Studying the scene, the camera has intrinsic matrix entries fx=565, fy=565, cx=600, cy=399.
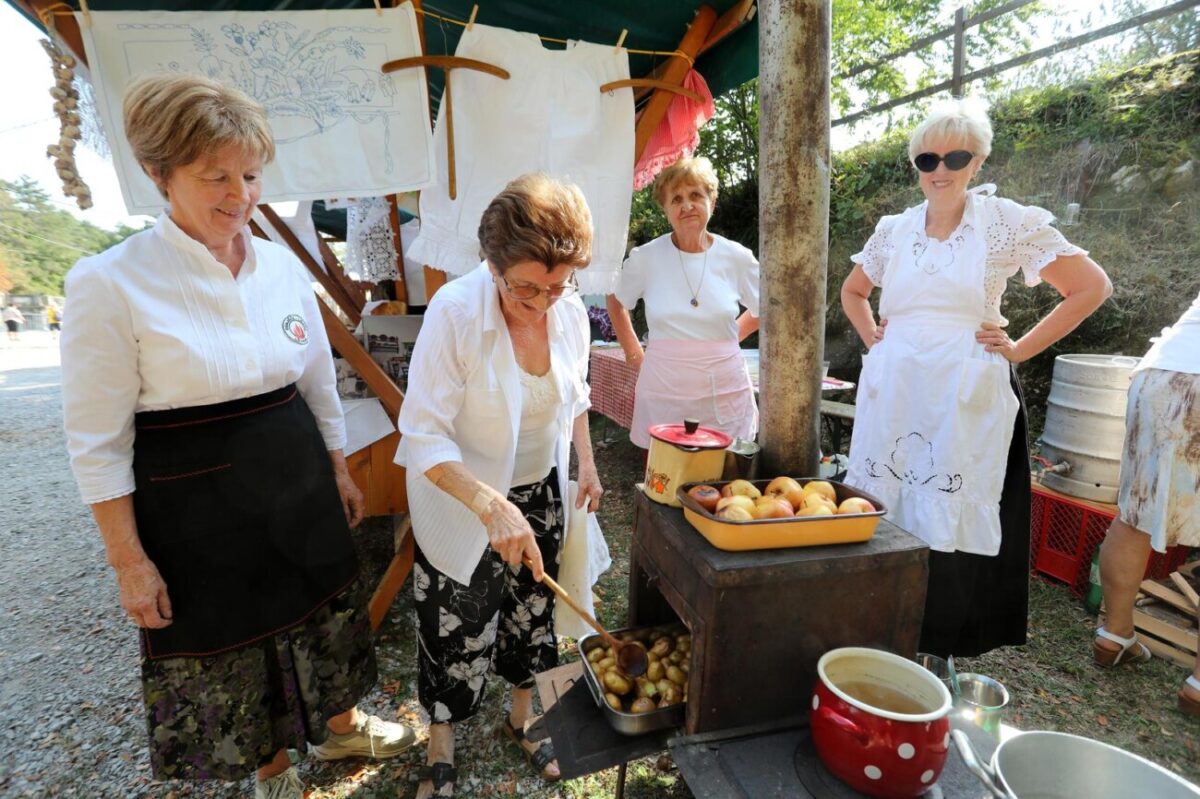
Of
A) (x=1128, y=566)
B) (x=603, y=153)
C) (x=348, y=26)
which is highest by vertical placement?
(x=348, y=26)

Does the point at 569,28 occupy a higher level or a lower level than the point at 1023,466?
higher

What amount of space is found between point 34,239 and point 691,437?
70.4 m

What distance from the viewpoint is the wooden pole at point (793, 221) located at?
5.13ft

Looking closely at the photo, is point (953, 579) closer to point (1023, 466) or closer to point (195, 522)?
point (1023, 466)

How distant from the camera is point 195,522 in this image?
4.89 feet

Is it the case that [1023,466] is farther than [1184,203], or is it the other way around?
[1184,203]

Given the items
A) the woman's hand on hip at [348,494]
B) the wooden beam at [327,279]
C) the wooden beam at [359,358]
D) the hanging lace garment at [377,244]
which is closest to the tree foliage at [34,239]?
the wooden beam at [327,279]

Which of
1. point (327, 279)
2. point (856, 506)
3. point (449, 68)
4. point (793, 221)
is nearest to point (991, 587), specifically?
point (856, 506)

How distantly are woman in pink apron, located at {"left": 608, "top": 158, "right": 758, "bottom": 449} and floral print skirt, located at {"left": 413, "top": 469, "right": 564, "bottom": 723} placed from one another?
112 cm

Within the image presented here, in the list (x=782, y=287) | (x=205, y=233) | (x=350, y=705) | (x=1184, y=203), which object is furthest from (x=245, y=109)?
(x=1184, y=203)

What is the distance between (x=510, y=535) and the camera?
1.47 metres

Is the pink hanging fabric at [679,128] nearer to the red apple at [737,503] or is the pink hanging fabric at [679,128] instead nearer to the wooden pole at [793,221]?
the wooden pole at [793,221]

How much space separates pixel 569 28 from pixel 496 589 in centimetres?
269

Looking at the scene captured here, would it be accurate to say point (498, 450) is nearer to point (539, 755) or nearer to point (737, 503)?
point (737, 503)
